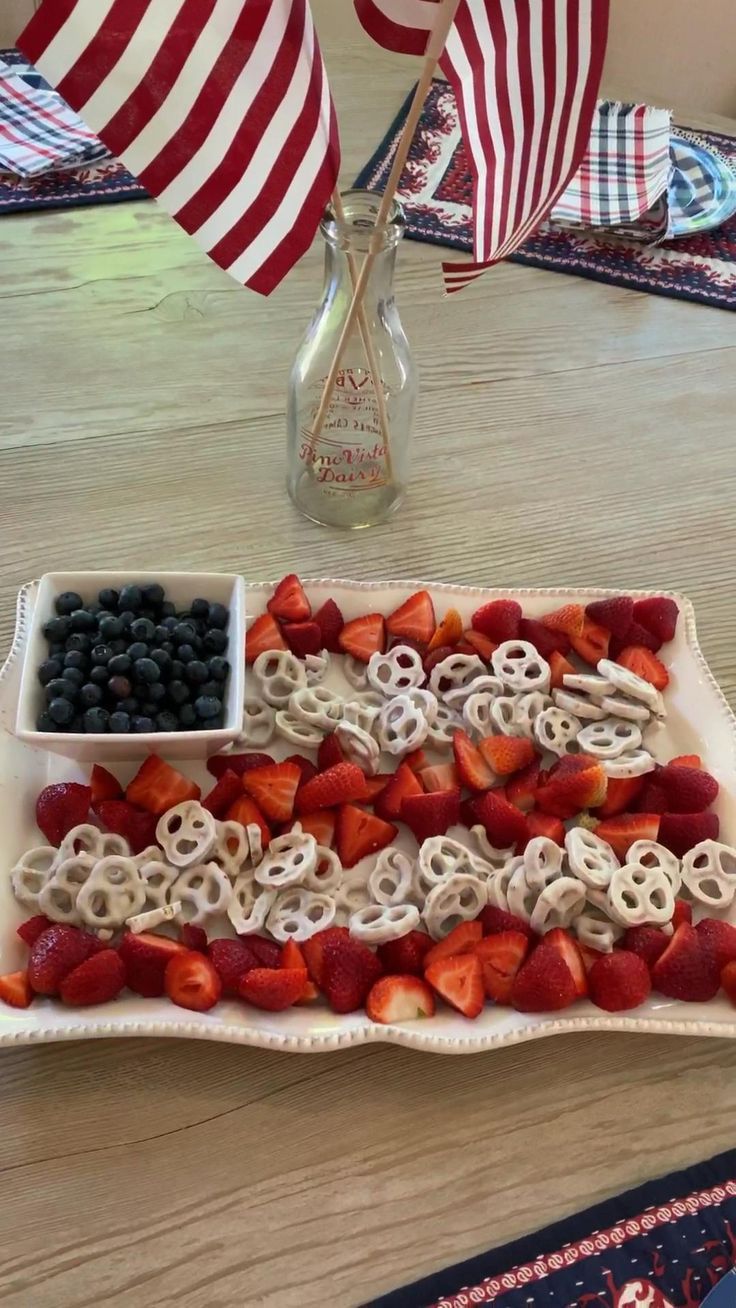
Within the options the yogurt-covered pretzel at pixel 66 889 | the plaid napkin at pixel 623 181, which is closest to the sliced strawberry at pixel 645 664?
the yogurt-covered pretzel at pixel 66 889

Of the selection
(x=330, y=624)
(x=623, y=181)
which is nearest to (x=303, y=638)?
(x=330, y=624)

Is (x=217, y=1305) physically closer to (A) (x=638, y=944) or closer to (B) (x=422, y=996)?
(B) (x=422, y=996)

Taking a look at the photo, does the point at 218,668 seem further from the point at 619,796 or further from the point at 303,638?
the point at 619,796

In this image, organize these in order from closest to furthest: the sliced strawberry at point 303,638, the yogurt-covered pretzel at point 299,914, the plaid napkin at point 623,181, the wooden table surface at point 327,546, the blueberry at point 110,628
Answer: the wooden table surface at point 327,546, the yogurt-covered pretzel at point 299,914, the blueberry at point 110,628, the sliced strawberry at point 303,638, the plaid napkin at point 623,181

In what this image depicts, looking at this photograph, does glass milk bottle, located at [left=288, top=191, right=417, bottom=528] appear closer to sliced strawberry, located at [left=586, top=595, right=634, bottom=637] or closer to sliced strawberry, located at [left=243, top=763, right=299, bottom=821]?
sliced strawberry, located at [left=586, top=595, right=634, bottom=637]

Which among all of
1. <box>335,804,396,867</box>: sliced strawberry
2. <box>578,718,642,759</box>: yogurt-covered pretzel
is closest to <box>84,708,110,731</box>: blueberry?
<box>335,804,396,867</box>: sliced strawberry

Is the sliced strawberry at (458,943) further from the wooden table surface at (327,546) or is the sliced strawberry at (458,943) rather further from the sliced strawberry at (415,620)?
the sliced strawberry at (415,620)
